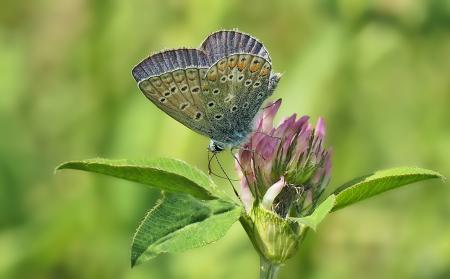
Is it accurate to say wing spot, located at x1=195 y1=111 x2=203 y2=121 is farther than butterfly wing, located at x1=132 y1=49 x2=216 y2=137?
Yes

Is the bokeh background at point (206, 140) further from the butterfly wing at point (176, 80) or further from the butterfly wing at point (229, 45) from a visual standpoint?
the butterfly wing at point (229, 45)

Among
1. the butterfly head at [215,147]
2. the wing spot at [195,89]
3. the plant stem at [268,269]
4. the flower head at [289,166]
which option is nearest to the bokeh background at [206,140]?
Result: the butterfly head at [215,147]

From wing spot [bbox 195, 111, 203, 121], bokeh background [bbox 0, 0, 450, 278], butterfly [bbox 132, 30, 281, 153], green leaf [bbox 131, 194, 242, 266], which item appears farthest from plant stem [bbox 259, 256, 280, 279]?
bokeh background [bbox 0, 0, 450, 278]

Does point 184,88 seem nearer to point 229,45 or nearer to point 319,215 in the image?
point 229,45

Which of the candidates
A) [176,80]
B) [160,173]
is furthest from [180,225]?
[176,80]

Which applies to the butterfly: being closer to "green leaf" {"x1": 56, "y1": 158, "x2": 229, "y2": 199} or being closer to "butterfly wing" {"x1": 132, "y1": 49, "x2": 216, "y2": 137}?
"butterfly wing" {"x1": 132, "y1": 49, "x2": 216, "y2": 137}

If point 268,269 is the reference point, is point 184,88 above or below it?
above
